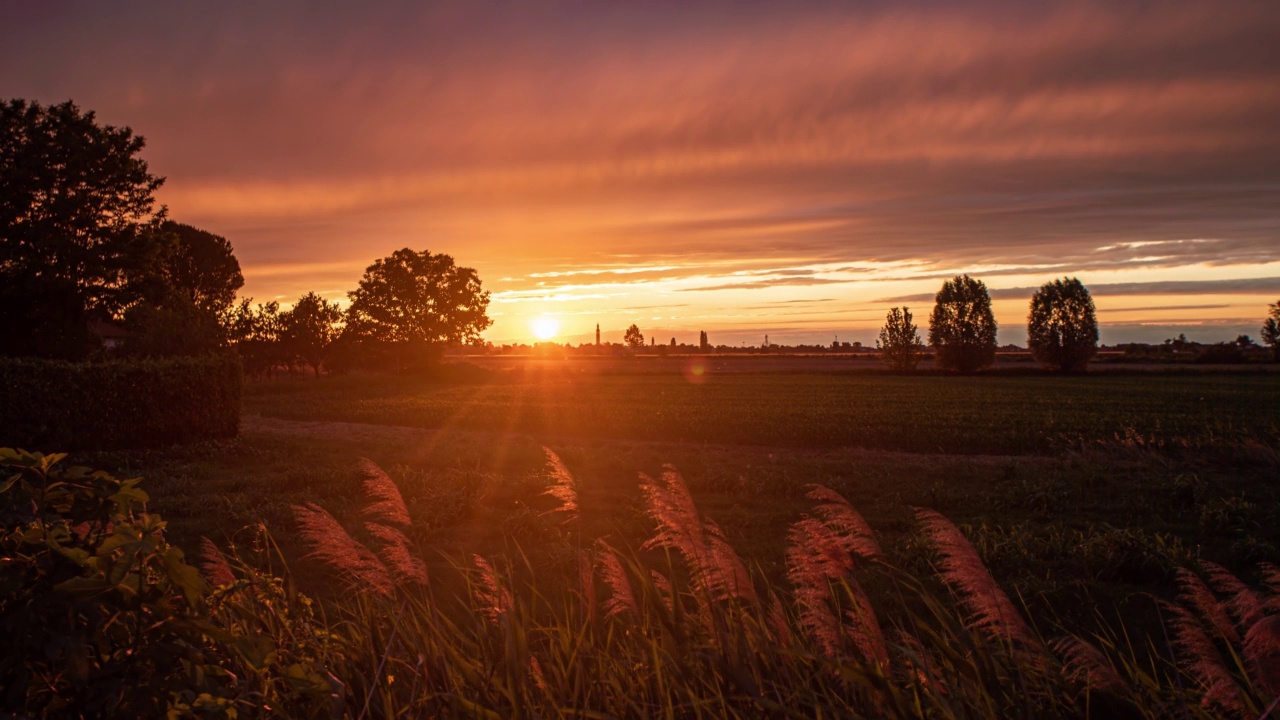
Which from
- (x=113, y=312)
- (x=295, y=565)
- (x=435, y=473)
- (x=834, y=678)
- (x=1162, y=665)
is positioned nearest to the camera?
(x=834, y=678)

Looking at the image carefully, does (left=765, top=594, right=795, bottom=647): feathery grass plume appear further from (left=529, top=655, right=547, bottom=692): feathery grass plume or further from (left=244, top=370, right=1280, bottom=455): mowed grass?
(left=244, top=370, right=1280, bottom=455): mowed grass

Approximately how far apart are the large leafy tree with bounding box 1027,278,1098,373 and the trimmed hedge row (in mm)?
95967

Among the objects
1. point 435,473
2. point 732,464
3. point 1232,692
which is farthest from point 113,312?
point 1232,692

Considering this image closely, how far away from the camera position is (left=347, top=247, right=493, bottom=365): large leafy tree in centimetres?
7231

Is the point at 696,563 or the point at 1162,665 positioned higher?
the point at 696,563

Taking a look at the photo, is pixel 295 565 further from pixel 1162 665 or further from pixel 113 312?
pixel 113 312

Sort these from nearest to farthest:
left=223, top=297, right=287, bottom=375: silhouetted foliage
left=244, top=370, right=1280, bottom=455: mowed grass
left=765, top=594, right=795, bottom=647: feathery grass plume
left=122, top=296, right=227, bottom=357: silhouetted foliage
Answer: left=765, top=594, right=795, bottom=647: feathery grass plume
left=244, top=370, right=1280, bottom=455: mowed grass
left=122, top=296, right=227, bottom=357: silhouetted foliage
left=223, top=297, right=287, bottom=375: silhouetted foliage

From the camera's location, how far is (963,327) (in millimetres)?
104062

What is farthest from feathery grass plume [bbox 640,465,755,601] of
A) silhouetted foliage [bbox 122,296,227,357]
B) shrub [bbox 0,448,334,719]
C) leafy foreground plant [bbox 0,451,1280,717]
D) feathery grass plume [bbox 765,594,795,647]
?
silhouetted foliage [bbox 122,296,227,357]

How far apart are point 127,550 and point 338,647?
6.62 feet

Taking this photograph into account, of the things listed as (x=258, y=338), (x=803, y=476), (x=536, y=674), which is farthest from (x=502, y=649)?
(x=258, y=338)

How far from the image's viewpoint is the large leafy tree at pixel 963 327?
9906cm

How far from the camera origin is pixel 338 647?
164 inches

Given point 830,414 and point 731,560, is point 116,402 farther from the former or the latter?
point 830,414
